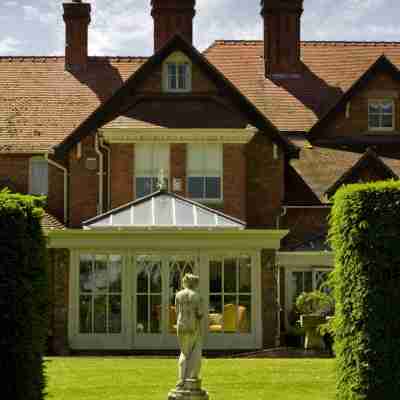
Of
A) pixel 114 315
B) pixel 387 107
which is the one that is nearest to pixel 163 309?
pixel 114 315

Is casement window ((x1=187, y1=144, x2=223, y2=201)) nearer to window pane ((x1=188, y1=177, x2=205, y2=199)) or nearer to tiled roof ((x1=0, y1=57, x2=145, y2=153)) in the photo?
window pane ((x1=188, y1=177, x2=205, y2=199))

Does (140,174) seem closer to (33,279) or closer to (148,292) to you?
(148,292)

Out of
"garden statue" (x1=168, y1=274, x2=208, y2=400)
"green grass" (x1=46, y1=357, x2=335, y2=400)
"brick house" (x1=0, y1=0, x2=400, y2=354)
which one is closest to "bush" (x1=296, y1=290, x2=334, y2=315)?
"brick house" (x1=0, y1=0, x2=400, y2=354)

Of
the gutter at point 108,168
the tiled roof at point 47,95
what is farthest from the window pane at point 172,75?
the tiled roof at point 47,95

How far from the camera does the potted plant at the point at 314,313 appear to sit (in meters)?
25.2

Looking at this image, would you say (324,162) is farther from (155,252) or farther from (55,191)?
(155,252)

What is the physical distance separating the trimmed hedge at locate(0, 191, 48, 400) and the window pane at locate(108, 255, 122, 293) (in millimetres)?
11275

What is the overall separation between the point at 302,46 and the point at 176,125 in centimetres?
1084

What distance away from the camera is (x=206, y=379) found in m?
18.7

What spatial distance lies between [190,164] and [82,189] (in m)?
3.26

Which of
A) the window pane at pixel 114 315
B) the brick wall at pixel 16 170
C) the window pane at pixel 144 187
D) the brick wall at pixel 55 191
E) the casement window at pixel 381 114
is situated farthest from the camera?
the casement window at pixel 381 114

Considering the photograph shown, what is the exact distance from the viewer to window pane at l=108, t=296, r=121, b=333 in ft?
84.6

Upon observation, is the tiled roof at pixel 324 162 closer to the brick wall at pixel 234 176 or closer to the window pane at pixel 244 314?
the brick wall at pixel 234 176

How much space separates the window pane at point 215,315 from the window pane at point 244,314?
1.49 feet
